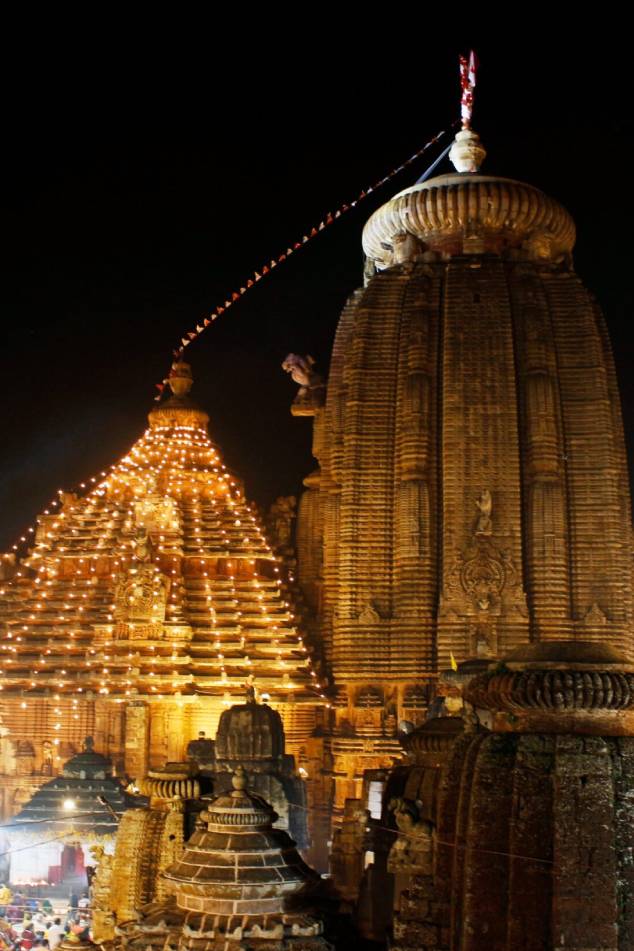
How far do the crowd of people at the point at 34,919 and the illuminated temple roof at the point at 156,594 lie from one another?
458 inches

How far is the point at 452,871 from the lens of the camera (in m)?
11.0

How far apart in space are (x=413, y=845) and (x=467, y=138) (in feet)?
135

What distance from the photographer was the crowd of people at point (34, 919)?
27562 millimetres

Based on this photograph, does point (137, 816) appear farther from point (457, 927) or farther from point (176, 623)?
point (176, 623)

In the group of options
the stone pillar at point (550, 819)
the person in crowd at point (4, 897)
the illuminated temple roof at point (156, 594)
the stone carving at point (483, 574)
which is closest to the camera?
the stone pillar at point (550, 819)

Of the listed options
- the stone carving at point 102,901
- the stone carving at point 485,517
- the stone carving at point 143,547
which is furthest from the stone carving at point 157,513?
the stone carving at point 102,901

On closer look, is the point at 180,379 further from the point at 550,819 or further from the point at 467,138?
the point at 550,819

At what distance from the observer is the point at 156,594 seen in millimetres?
43469

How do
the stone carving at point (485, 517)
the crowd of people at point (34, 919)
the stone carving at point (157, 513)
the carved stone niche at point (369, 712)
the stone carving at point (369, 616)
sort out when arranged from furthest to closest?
the stone carving at point (157, 513) < the stone carving at point (369, 616) < the stone carving at point (485, 517) < the carved stone niche at point (369, 712) < the crowd of people at point (34, 919)

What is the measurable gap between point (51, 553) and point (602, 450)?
18.8 m

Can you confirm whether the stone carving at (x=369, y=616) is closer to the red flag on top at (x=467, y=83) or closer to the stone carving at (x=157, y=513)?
the stone carving at (x=157, y=513)

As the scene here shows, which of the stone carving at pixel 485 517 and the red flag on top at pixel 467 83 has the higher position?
the red flag on top at pixel 467 83

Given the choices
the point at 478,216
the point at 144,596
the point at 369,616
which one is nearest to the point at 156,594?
the point at 144,596

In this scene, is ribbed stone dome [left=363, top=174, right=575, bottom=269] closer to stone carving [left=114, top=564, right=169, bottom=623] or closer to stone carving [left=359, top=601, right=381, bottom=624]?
stone carving [left=359, top=601, right=381, bottom=624]
